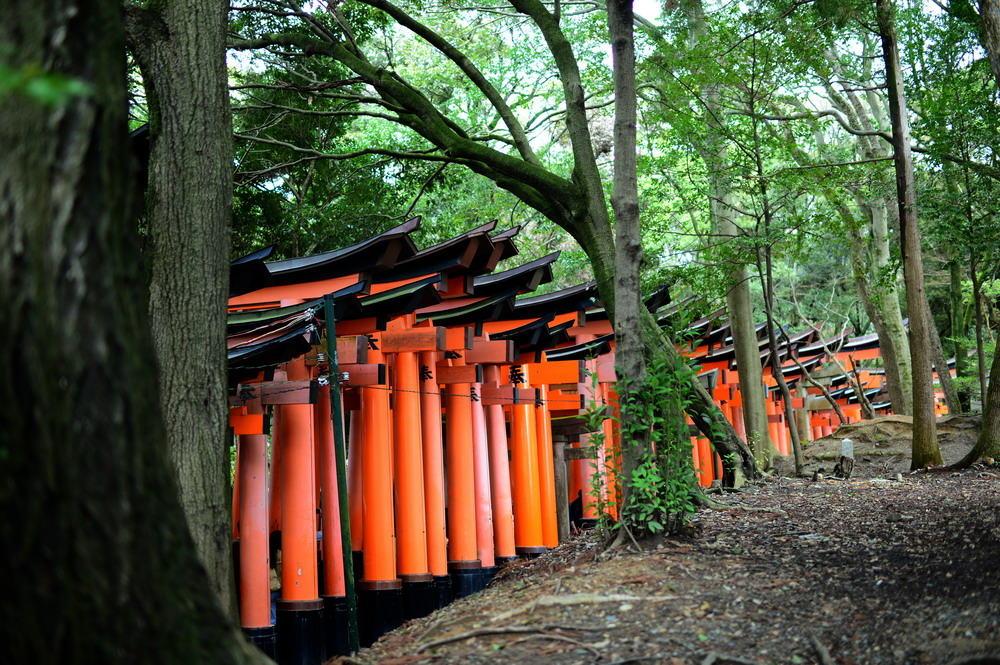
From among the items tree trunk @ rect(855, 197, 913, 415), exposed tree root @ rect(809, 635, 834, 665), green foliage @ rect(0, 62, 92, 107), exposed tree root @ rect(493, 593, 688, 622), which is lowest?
exposed tree root @ rect(809, 635, 834, 665)

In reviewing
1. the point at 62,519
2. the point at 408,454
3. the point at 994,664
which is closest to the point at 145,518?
the point at 62,519

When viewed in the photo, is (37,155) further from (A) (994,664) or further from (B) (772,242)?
(B) (772,242)

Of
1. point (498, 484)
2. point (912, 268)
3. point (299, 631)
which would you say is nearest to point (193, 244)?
point (299, 631)

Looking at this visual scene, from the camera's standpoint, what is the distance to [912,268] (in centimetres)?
1388

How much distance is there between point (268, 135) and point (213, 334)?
374 inches

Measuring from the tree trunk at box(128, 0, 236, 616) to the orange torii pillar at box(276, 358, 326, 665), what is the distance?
3095 millimetres

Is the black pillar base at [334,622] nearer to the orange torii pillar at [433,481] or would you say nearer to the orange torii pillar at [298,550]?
the orange torii pillar at [298,550]

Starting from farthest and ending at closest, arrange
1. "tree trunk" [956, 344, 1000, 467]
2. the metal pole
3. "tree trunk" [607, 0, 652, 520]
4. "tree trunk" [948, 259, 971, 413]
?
"tree trunk" [948, 259, 971, 413]
"tree trunk" [956, 344, 1000, 467]
"tree trunk" [607, 0, 652, 520]
the metal pole

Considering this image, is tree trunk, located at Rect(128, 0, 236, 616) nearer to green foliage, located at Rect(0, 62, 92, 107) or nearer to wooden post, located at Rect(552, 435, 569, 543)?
green foliage, located at Rect(0, 62, 92, 107)

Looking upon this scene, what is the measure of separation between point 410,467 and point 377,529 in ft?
2.68

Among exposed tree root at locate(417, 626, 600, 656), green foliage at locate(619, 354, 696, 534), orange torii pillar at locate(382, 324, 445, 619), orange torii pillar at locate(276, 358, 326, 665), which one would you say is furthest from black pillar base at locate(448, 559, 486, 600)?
exposed tree root at locate(417, 626, 600, 656)

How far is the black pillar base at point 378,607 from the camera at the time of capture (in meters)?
9.80

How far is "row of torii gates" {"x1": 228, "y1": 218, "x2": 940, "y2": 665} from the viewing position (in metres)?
8.58

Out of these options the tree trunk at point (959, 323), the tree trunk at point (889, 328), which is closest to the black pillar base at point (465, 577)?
the tree trunk at point (889, 328)
